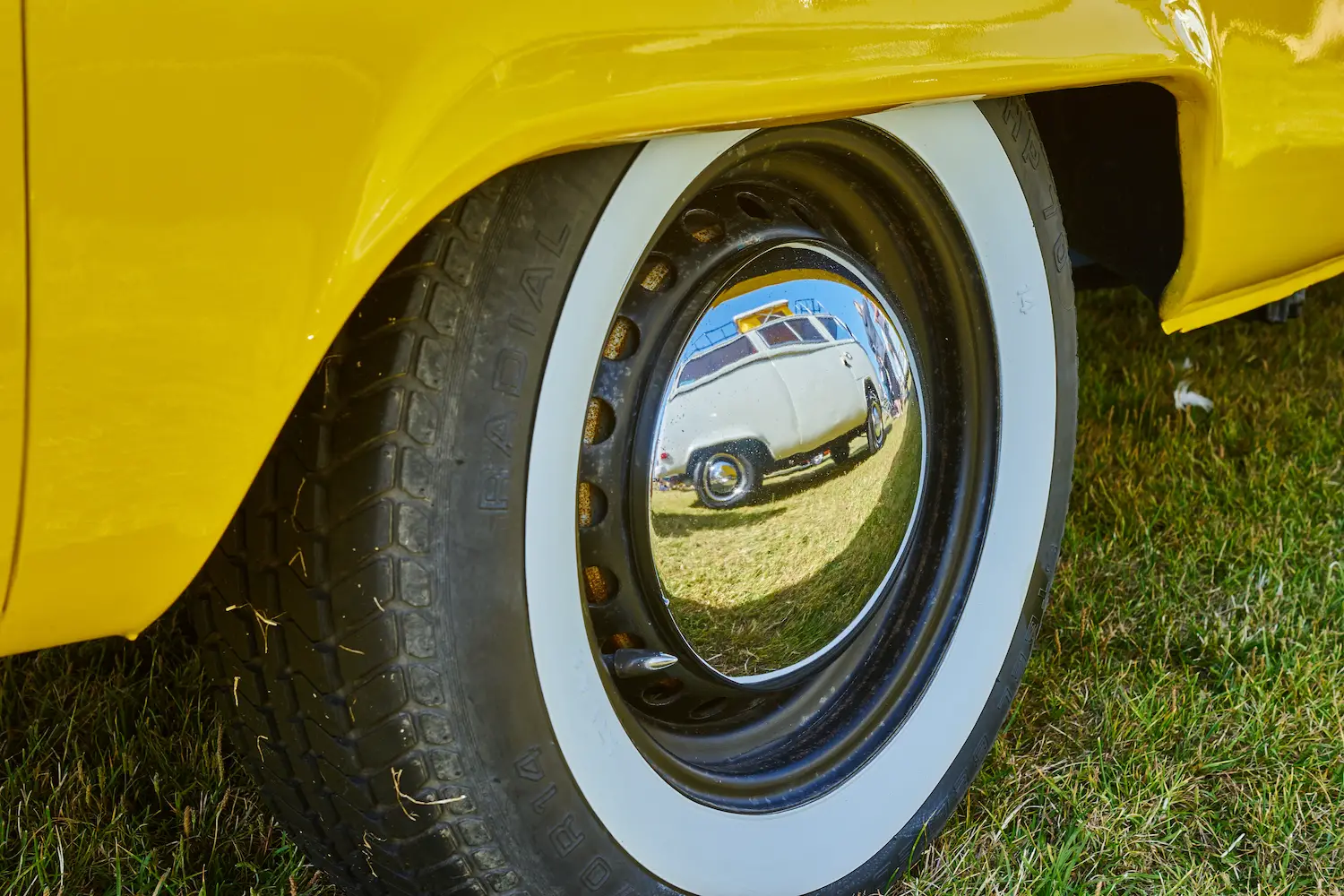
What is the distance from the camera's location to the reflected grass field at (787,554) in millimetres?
1044

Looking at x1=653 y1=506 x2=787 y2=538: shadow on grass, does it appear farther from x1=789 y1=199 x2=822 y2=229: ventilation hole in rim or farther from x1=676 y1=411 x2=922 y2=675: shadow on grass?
x1=789 y1=199 x2=822 y2=229: ventilation hole in rim

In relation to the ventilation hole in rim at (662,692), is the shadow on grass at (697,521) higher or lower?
higher

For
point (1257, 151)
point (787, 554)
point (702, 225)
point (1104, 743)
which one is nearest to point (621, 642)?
point (787, 554)

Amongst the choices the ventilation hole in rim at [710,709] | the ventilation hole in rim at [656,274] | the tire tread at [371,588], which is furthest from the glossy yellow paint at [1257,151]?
the tire tread at [371,588]

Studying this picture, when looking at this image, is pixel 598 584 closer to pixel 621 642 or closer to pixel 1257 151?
pixel 621 642

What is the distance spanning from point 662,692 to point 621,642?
13 centimetres

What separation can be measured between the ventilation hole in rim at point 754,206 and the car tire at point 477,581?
114 mm

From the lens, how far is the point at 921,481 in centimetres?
131

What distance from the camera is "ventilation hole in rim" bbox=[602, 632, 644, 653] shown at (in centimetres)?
107

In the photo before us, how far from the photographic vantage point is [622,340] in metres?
1.01

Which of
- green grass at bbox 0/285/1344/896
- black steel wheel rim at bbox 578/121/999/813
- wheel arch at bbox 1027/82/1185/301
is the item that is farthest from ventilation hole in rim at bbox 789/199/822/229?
green grass at bbox 0/285/1344/896

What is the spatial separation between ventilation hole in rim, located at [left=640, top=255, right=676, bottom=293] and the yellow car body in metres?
0.22

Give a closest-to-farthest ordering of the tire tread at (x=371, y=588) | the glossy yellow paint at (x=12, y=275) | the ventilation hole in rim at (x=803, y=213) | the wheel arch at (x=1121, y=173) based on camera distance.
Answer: the glossy yellow paint at (x=12, y=275) < the tire tread at (x=371, y=588) < the ventilation hole in rim at (x=803, y=213) < the wheel arch at (x=1121, y=173)

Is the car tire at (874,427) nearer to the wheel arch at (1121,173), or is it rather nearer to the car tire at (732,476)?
the car tire at (732,476)
